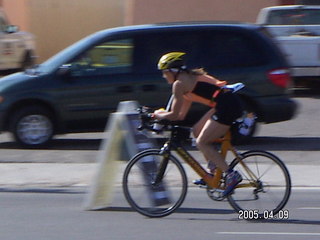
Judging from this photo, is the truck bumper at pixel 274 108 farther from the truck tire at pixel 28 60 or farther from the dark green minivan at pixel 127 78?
the truck tire at pixel 28 60

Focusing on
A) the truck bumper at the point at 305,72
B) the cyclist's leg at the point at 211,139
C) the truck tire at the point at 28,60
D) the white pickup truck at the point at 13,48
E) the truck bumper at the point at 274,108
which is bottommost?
the truck tire at the point at 28,60

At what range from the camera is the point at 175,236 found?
708cm

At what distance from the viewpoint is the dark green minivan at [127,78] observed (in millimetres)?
11867

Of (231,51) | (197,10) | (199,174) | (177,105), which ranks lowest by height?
(197,10)

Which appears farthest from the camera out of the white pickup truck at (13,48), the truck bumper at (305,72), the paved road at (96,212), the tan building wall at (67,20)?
the tan building wall at (67,20)

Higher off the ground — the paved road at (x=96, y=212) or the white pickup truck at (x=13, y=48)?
the paved road at (x=96, y=212)

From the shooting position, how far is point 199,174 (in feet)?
25.4

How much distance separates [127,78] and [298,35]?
22.8 ft

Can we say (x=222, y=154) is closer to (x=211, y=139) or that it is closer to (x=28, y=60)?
(x=211, y=139)

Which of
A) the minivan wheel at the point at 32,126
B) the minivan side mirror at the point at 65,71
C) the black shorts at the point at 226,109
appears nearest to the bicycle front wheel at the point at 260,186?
the black shorts at the point at 226,109

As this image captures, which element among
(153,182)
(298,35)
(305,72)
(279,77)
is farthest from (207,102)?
(298,35)

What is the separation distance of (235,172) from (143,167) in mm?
892

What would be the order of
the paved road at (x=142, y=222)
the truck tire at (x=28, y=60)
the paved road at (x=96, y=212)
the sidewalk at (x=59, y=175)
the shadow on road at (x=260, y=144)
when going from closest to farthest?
the paved road at (x=142, y=222) → the paved road at (x=96, y=212) → the sidewalk at (x=59, y=175) → the shadow on road at (x=260, y=144) → the truck tire at (x=28, y=60)

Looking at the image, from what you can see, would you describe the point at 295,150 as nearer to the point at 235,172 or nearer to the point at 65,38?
the point at 235,172
